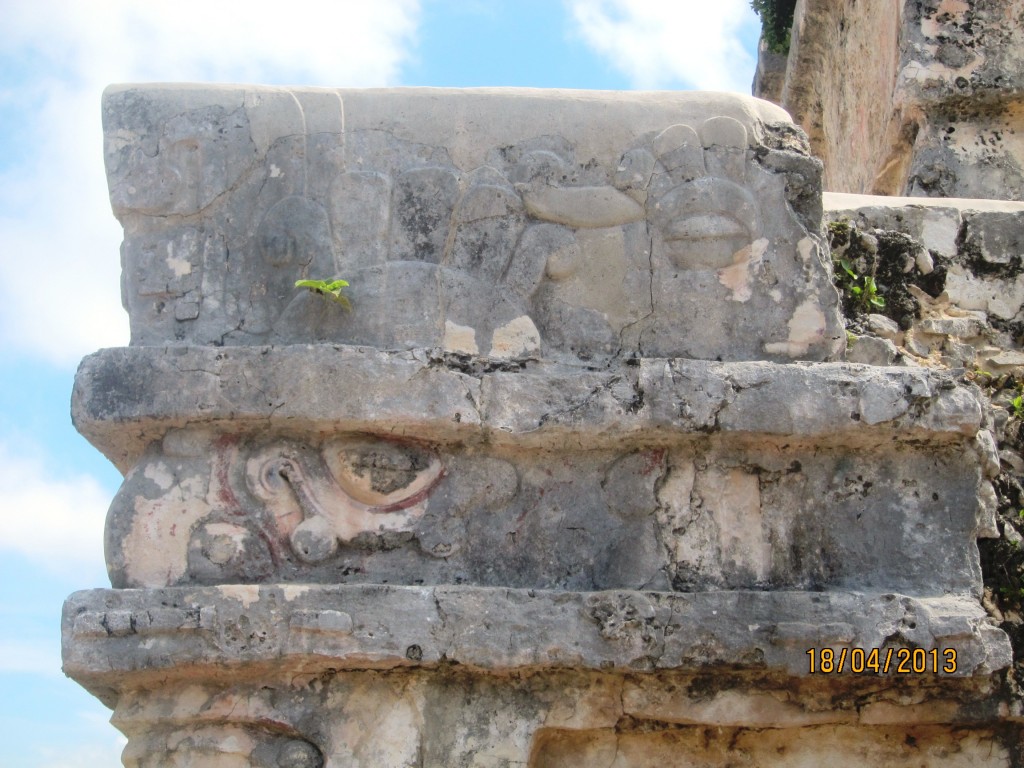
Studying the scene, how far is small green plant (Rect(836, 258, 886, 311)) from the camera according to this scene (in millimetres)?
4805

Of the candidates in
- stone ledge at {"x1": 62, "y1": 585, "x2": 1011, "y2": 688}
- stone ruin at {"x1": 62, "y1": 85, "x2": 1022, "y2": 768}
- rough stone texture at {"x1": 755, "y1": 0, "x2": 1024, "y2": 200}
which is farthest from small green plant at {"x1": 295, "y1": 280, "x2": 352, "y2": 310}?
rough stone texture at {"x1": 755, "y1": 0, "x2": 1024, "y2": 200}

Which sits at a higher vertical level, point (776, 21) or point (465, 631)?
point (776, 21)

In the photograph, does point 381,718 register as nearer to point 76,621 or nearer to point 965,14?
point 76,621

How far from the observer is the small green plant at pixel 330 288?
164 inches

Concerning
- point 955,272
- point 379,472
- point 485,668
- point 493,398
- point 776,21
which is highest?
point 776,21

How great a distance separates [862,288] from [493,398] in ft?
4.83

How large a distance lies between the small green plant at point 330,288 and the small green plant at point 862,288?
67.7 inches

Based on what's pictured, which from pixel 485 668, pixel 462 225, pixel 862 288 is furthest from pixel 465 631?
pixel 862 288

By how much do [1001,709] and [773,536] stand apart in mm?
791

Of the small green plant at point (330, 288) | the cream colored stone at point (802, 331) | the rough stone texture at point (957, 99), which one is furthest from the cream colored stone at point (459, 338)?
the rough stone texture at point (957, 99)

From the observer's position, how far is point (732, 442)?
420cm

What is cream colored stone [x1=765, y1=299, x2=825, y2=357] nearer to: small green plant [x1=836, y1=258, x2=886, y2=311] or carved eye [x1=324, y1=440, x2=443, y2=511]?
small green plant [x1=836, y1=258, x2=886, y2=311]

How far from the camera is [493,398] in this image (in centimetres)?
411
